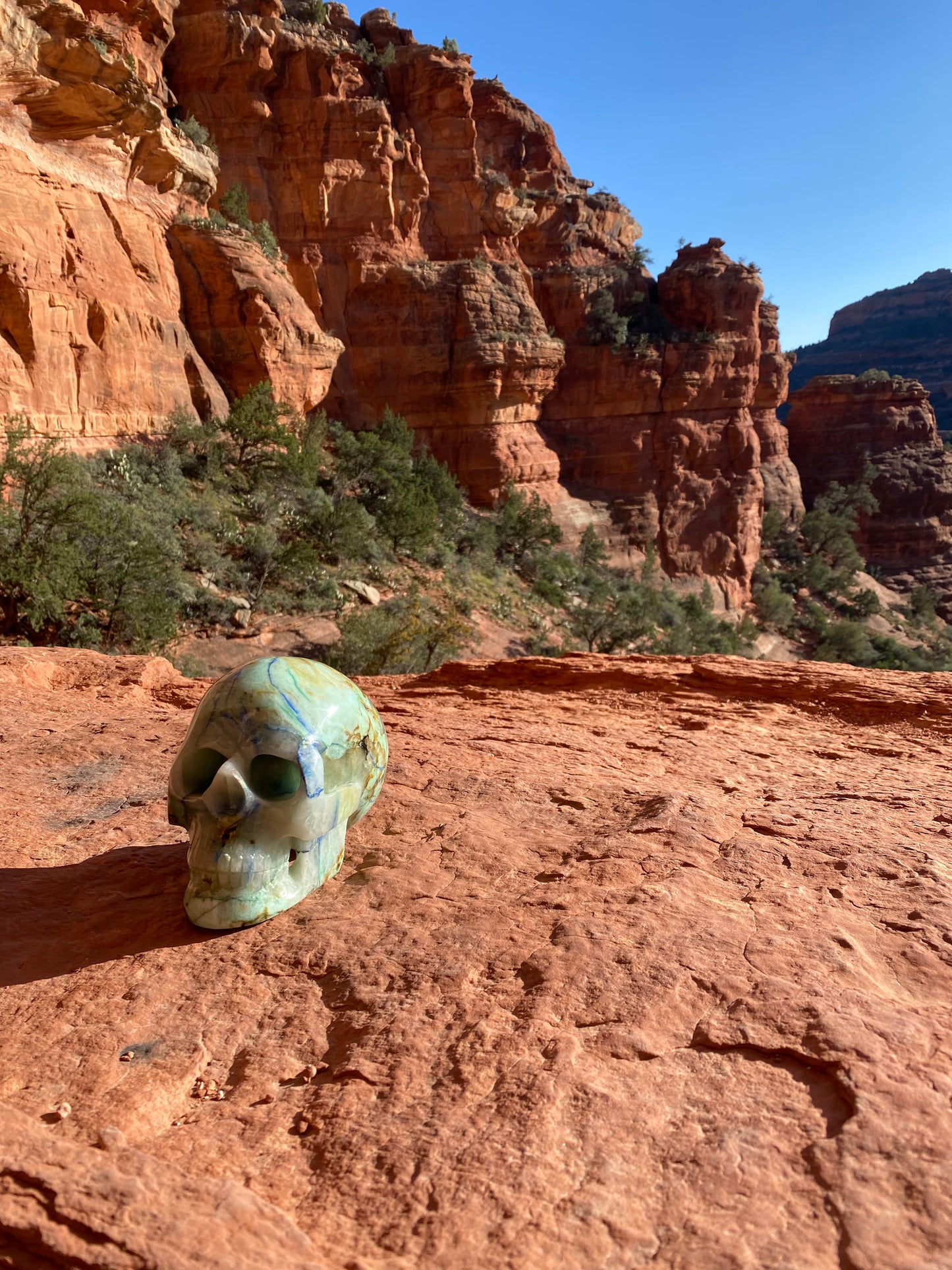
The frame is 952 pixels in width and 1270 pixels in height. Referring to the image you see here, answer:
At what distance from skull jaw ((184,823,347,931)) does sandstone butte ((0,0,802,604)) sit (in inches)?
523

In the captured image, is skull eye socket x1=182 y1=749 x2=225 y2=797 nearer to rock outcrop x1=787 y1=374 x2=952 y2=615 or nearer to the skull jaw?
the skull jaw

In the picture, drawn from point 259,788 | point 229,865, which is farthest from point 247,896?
point 259,788

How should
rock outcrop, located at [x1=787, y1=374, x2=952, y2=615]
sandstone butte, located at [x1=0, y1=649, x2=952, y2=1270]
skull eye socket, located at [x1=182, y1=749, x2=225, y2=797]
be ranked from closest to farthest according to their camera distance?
1. sandstone butte, located at [x1=0, y1=649, x2=952, y2=1270]
2. skull eye socket, located at [x1=182, y1=749, x2=225, y2=797]
3. rock outcrop, located at [x1=787, y1=374, x2=952, y2=615]

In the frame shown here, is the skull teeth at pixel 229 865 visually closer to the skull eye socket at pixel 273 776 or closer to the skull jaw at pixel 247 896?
the skull jaw at pixel 247 896

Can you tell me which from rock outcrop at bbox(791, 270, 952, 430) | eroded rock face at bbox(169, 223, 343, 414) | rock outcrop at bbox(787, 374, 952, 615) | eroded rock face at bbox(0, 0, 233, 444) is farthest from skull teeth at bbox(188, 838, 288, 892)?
rock outcrop at bbox(791, 270, 952, 430)

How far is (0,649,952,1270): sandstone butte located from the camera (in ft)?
4.66

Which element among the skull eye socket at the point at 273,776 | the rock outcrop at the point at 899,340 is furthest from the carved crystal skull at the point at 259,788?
the rock outcrop at the point at 899,340

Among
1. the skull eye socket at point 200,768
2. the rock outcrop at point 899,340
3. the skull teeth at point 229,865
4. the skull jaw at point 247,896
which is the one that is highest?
the rock outcrop at point 899,340

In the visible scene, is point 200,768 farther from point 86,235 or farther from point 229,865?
point 86,235

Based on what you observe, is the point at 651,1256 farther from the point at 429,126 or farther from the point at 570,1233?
the point at 429,126

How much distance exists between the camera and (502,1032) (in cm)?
201

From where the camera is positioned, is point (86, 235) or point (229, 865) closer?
point (229, 865)

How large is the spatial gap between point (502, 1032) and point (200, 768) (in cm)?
147

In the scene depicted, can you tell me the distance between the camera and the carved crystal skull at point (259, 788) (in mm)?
2576
